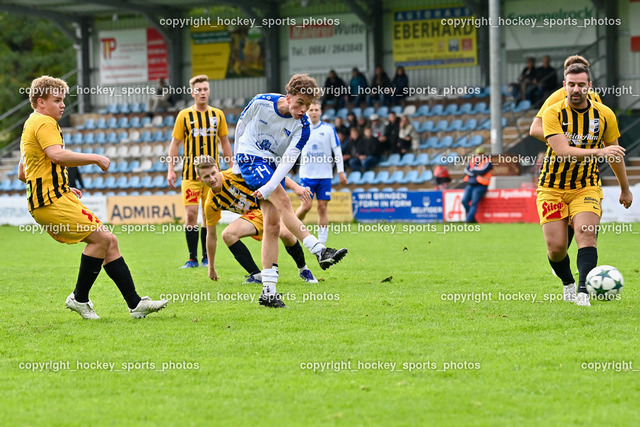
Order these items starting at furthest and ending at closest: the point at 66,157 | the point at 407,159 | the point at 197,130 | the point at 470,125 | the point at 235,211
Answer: the point at 470,125, the point at 407,159, the point at 197,130, the point at 235,211, the point at 66,157

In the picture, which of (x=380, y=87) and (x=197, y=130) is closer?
(x=197, y=130)

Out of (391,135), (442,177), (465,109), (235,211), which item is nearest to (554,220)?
(235,211)

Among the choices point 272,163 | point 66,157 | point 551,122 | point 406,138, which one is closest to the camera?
point 66,157

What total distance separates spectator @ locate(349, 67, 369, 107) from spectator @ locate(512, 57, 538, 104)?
4.65 m

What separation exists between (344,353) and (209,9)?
27409 mm

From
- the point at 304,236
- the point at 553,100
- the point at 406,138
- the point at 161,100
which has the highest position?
the point at 161,100

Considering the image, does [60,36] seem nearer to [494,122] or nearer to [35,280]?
[494,122]

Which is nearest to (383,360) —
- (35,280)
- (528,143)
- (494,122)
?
(35,280)

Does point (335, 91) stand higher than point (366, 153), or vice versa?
point (335, 91)

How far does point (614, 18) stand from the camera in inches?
1025

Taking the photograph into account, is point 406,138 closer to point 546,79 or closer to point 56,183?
point 546,79

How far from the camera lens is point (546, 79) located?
24672 mm

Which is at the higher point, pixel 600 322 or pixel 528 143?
pixel 528 143

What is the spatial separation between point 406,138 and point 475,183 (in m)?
5.34
